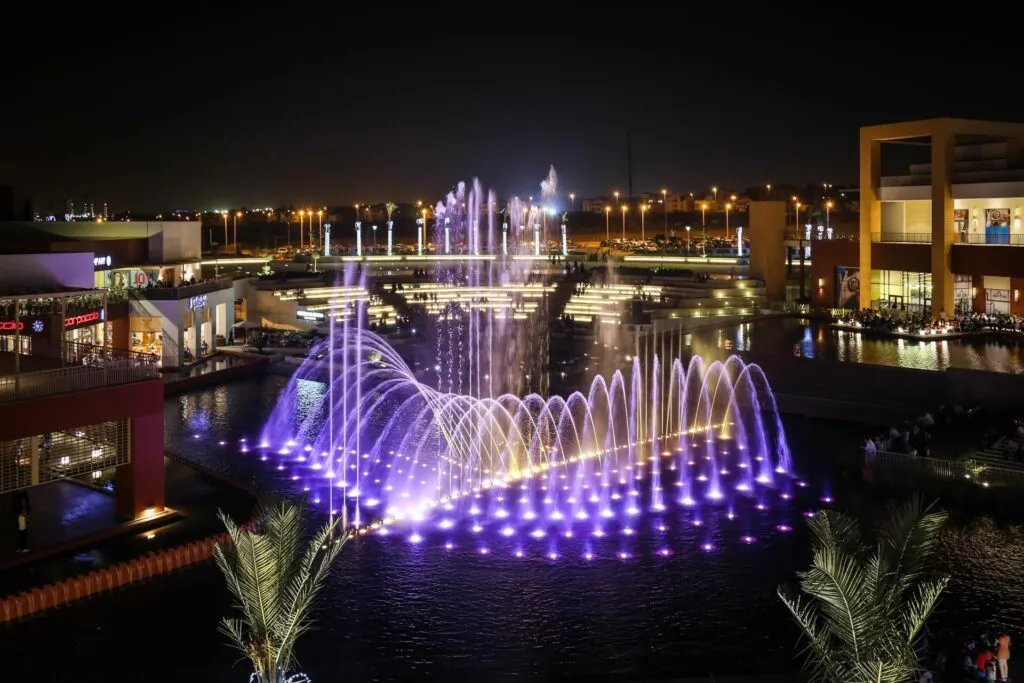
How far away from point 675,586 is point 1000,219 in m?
29.7

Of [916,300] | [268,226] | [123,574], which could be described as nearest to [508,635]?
[123,574]

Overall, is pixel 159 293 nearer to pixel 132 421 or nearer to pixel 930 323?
pixel 132 421

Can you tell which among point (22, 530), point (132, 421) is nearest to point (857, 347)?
point (132, 421)

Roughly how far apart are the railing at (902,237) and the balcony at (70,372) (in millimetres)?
31412

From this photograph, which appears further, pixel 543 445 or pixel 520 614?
pixel 543 445

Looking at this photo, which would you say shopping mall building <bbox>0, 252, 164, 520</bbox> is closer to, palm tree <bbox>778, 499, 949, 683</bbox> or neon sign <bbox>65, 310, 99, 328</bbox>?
neon sign <bbox>65, 310, 99, 328</bbox>

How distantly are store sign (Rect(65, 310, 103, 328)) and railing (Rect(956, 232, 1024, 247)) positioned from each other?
96.4ft

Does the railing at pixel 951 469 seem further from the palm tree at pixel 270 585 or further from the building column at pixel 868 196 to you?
the building column at pixel 868 196

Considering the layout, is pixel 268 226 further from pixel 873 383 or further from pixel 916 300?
pixel 873 383

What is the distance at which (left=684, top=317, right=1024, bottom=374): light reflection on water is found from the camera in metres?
26.5

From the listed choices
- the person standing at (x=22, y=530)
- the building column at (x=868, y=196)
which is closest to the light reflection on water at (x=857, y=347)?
the building column at (x=868, y=196)

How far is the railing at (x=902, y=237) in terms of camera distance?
127 ft

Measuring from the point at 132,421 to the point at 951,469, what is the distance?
46.4 feet

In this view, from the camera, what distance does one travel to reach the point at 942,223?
120 feet
